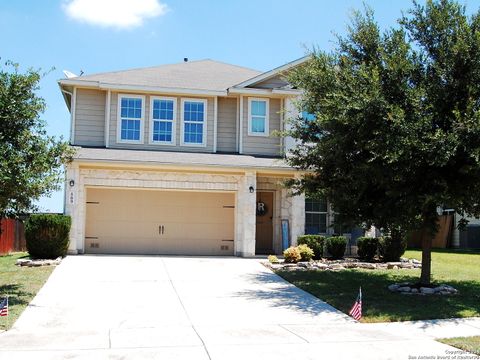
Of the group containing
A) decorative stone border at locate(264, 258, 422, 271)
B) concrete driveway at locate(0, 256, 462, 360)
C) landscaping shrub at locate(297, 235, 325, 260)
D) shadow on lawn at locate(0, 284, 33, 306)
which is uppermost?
landscaping shrub at locate(297, 235, 325, 260)

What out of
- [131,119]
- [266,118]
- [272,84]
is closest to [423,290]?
[266,118]

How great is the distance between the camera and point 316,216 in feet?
68.9

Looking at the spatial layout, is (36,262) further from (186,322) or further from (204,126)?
(204,126)

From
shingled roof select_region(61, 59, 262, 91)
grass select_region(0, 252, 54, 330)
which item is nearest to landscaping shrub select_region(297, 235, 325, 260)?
shingled roof select_region(61, 59, 262, 91)

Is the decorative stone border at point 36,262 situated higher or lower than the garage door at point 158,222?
lower

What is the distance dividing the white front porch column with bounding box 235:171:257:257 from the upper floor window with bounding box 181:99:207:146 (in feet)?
9.35

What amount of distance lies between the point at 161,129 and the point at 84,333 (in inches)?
503

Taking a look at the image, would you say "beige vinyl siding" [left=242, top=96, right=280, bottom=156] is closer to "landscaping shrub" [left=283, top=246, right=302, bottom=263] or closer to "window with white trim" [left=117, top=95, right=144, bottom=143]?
"window with white trim" [left=117, top=95, right=144, bottom=143]

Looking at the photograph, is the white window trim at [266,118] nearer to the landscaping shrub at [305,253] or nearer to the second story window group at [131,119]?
the second story window group at [131,119]

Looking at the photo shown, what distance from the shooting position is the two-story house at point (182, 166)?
1894 centimetres

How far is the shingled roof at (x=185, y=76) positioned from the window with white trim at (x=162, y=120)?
682mm

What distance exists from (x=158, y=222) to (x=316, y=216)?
6.08m

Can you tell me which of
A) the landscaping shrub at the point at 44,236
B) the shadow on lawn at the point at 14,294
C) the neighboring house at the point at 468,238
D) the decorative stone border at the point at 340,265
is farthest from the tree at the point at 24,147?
the neighboring house at the point at 468,238

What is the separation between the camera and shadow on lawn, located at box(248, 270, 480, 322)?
10680mm
